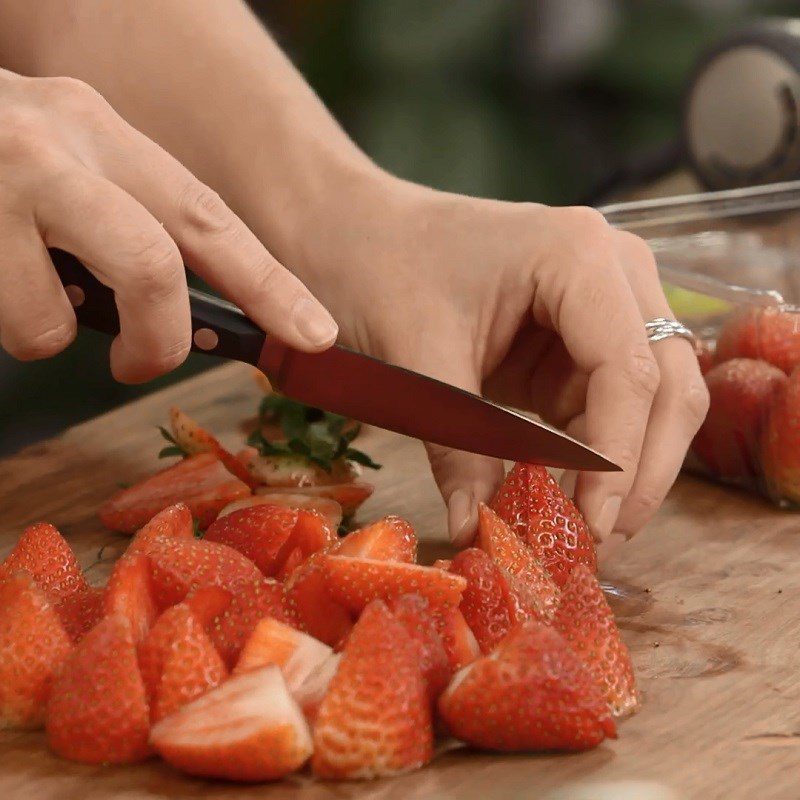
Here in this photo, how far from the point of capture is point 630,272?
1.49 meters

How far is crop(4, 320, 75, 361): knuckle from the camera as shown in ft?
3.78

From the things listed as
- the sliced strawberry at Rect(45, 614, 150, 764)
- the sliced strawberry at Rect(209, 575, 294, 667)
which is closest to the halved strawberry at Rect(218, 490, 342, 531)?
the sliced strawberry at Rect(209, 575, 294, 667)

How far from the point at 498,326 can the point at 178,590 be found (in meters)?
0.48

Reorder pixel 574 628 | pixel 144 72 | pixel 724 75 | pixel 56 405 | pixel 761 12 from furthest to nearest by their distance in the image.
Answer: pixel 761 12 < pixel 724 75 < pixel 56 405 < pixel 144 72 < pixel 574 628

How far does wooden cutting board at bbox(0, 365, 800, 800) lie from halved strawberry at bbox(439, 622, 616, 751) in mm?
31

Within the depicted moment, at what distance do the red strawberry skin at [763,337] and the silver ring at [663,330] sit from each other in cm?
22

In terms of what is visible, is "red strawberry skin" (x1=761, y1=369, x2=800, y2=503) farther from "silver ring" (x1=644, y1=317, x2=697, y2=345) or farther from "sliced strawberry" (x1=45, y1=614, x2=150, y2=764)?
"sliced strawberry" (x1=45, y1=614, x2=150, y2=764)

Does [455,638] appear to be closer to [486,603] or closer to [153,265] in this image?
[486,603]

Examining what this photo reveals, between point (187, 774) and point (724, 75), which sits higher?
point (724, 75)

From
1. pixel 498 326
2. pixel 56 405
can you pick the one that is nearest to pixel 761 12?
pixel 56 405

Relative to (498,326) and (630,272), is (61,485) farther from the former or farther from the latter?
(630,272)

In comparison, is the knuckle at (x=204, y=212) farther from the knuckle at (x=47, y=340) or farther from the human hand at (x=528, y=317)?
the human hand at (x=528, y=317)

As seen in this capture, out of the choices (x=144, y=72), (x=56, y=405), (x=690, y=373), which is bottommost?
(x=56, y=405)

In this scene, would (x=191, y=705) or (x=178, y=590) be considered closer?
(x=191, y=705)
